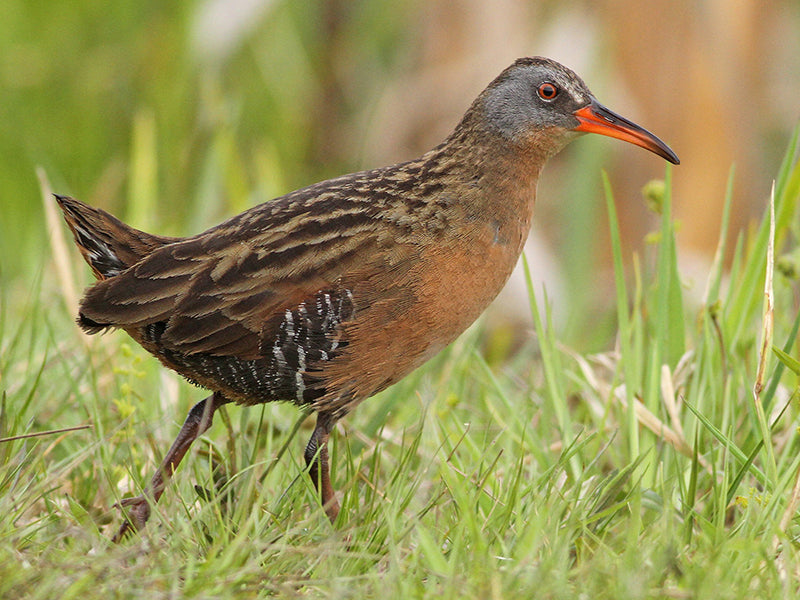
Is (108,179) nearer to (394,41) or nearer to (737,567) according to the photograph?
(394,41)

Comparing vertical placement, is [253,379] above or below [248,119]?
below

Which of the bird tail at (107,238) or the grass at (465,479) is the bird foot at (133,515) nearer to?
the grass at (465,479)

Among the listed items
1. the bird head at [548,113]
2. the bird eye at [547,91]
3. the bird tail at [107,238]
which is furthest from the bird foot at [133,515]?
the bird eye at [547,91]

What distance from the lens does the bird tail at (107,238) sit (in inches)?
128

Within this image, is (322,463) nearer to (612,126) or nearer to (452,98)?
(612,126)

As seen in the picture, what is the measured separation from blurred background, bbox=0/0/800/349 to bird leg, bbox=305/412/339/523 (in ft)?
9.34

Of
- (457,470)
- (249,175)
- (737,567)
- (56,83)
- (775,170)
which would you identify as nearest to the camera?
(737,567)

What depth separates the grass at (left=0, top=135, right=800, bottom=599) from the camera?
2.38m

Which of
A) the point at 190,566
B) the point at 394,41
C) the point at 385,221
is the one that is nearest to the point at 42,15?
the point at 394,41

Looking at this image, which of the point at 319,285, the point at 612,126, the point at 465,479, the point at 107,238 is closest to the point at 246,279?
the point at 319,285

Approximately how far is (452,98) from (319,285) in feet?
14.5

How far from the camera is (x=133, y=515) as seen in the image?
2.82m

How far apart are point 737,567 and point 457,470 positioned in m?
0.81

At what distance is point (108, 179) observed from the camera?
612cm
